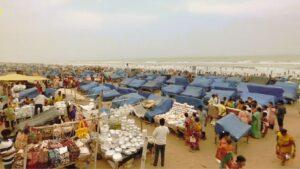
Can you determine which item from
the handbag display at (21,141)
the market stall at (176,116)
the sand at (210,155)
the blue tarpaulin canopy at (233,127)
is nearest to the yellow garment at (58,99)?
the market stall at (176,116)

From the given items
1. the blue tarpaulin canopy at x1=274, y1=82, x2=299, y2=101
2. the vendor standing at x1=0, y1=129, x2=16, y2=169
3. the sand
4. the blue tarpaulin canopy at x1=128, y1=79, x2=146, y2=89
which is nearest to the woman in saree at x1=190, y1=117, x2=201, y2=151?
the sand

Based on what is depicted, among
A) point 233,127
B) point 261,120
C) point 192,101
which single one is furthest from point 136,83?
point 233,127

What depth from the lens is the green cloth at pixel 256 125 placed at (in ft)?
35.1

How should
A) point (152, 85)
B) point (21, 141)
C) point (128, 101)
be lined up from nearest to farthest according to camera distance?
point (21, 141) < point (128, 101) < point (152, 85)

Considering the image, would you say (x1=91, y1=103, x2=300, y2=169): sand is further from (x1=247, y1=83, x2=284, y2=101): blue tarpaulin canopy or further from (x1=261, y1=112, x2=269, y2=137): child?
(x1=247, y1=83, x2=284, y2=101): blue tarpaulin canopy

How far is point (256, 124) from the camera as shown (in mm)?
10977

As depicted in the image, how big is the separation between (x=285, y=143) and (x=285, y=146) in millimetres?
117

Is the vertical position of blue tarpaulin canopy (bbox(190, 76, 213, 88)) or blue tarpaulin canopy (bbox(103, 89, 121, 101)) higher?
blue tarpaulin canopy (bbox(190, 76, 213, 88))

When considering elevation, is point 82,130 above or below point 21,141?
above

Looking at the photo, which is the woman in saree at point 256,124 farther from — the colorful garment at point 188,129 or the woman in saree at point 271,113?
the colorful garment at point 188,129

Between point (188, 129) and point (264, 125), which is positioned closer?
point (188, 129)

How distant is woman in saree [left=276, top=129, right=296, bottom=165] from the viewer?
815cm

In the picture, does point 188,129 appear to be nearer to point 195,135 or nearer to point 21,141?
point 195,135

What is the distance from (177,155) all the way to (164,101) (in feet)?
15.1
